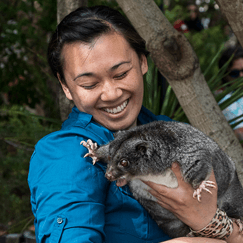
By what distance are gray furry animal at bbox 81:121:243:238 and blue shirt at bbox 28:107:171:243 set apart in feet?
0.21

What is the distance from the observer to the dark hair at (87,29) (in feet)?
5.17

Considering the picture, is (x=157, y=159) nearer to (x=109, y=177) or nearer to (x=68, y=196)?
(x=109, y=177)

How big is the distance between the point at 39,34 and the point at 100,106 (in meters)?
3.30

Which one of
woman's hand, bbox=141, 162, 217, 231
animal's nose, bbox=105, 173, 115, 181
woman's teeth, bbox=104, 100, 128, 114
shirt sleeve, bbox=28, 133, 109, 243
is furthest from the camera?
woman's teeth, bbox=104, 100, 128, 114

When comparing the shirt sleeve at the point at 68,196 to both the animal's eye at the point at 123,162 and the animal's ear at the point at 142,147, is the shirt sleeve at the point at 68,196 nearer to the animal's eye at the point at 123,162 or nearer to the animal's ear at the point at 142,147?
the animal's eye at the point at 123,162

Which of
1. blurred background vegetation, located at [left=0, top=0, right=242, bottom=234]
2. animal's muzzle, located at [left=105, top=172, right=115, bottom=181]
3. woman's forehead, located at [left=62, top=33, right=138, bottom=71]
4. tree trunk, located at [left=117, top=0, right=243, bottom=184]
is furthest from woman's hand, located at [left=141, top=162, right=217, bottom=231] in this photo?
blurred background vegetation, located at [left=0, top=0, right=242, bottom=234]

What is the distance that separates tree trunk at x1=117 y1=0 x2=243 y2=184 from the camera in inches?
91.0

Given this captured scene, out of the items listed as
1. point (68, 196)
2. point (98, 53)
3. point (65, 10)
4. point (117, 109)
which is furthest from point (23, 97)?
point (68, 196)

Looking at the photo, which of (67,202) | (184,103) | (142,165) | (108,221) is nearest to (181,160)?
(142,165)

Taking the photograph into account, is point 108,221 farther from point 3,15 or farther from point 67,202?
point 3,15

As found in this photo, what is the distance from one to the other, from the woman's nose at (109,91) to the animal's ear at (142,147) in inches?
11.1

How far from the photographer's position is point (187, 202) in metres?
1.55

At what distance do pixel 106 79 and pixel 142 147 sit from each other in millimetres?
403

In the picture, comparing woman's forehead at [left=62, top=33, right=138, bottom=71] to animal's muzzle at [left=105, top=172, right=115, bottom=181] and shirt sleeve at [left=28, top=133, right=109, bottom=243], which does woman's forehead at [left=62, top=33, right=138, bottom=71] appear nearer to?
shirt sleeve at [left=28, top=133, right=109, bottom=243]
